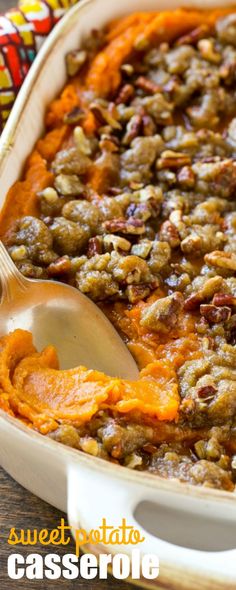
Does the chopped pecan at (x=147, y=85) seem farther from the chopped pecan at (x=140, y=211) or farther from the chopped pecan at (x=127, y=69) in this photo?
the chopped pecan at (x=140, y=211)

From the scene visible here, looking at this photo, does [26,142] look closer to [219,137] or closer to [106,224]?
[106,224]

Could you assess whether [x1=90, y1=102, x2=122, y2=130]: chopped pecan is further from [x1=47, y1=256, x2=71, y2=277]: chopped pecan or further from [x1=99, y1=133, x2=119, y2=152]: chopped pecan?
[x1=47, y1=256, x2=71, y2=277]: chopped pecan

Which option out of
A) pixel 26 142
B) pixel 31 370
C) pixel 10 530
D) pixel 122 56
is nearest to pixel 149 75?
pixel 122 56

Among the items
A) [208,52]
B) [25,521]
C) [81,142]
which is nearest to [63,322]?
[25,521]

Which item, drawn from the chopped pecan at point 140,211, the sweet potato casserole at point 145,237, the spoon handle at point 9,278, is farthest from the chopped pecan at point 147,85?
the spoon handle at point 9,278

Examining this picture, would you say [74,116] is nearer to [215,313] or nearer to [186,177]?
[186,177]
